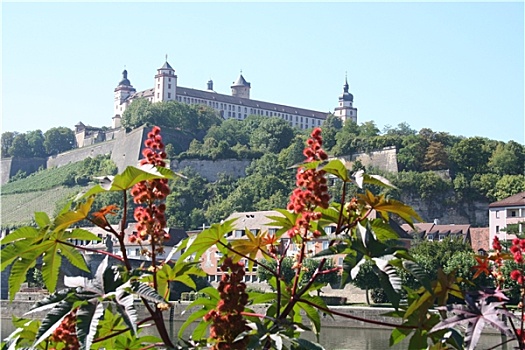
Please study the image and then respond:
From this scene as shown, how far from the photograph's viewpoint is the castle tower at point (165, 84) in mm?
130000

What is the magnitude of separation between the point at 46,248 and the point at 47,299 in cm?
22

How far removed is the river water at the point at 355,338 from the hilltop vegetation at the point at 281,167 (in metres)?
36.2

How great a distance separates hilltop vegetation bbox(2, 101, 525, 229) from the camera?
86875 millimetres

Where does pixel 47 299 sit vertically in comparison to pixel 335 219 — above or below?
below

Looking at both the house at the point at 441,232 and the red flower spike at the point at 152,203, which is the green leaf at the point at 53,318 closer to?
the red flower spike at the point at 152,203

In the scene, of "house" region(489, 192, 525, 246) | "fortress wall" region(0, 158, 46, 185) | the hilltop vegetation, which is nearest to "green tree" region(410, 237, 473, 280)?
"house" region(489, 192, 525, 246)

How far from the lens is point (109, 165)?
10394 centimetres

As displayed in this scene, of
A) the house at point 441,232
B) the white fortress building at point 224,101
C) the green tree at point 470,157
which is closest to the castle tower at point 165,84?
the white fortress building at point 224,101

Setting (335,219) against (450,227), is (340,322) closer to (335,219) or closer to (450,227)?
(450,227)

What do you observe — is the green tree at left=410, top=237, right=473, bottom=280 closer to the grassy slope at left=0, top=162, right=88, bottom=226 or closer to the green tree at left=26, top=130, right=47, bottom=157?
the grassy slope at left=0, top=162, right=88, bottom=226

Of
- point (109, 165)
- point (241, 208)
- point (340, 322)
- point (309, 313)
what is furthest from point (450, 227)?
point (309, 313)

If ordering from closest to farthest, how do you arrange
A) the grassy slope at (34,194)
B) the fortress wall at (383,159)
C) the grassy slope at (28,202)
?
the fortress wall at (383,159), the grassy slope at (28,202), the grassy slope at (34,194)

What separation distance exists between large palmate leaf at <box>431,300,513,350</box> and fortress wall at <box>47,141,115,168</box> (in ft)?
357

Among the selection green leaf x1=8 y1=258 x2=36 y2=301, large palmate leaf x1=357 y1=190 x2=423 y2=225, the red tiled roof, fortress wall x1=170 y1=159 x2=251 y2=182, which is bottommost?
green leaf x1=8 y1=258 x2=36 y2=301
